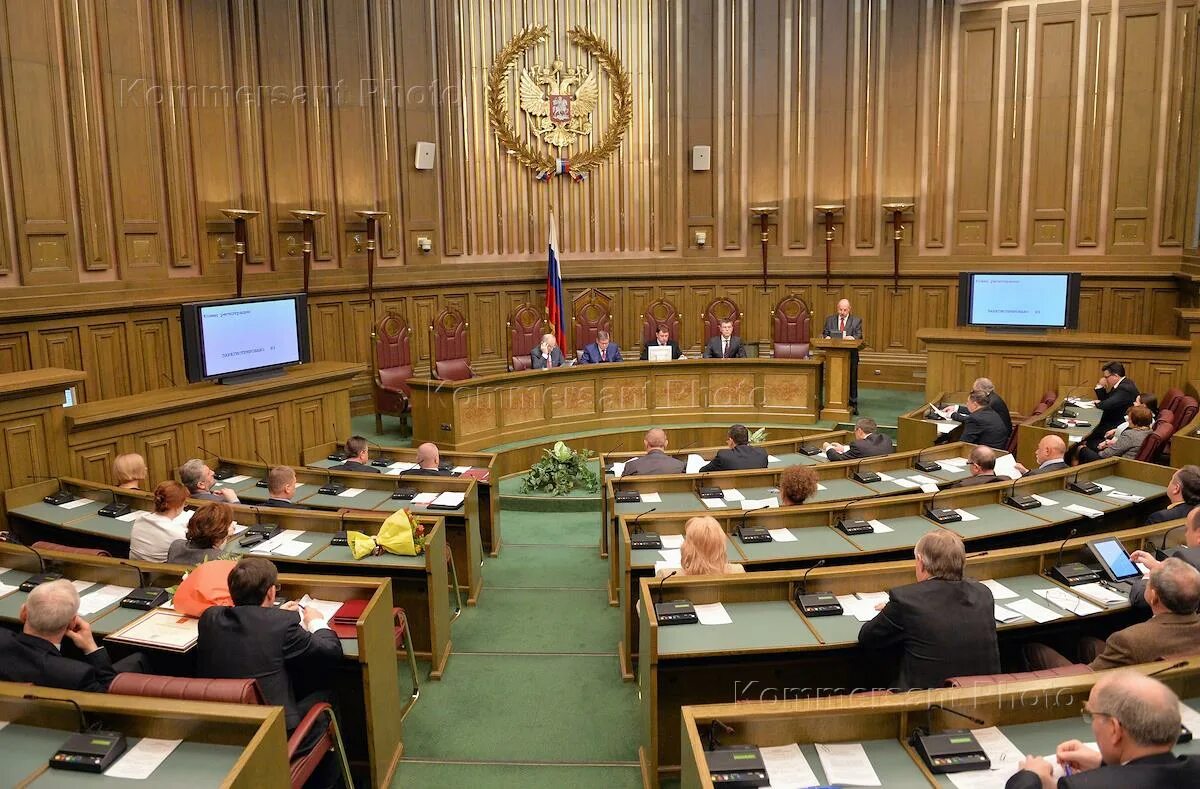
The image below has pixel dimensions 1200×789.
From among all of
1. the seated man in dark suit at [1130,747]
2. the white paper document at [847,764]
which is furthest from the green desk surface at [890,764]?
the seated man in dark suit at [1130,747]

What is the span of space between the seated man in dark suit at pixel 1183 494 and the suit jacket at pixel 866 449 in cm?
207

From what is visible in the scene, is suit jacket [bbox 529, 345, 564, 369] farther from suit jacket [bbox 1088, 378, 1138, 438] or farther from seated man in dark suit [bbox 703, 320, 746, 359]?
suit jacket [bbox 1088, 378, 1138, 438]

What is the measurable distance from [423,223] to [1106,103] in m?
8.54

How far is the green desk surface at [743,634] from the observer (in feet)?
12.3

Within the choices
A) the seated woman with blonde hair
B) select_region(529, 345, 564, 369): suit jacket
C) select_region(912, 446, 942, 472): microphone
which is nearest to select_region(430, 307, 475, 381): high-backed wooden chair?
select_region(529, 345, 564, 369): suit jacket

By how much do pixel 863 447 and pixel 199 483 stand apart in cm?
458

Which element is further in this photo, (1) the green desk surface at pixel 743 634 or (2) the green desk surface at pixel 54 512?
(2) the green desk surface at pixel 54 512

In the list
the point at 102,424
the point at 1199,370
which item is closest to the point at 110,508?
the point at 102,424

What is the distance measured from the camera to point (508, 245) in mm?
12328

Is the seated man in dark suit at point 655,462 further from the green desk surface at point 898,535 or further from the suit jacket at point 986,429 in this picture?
the suit jacket at point 986,429

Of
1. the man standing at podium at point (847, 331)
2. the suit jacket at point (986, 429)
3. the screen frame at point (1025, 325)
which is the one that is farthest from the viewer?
the man standing at podium at point (847, 331)

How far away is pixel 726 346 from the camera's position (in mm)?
10578

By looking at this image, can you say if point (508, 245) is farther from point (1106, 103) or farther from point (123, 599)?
point (123, 599)

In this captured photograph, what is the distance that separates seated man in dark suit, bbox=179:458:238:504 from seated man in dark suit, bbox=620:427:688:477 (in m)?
2.56
